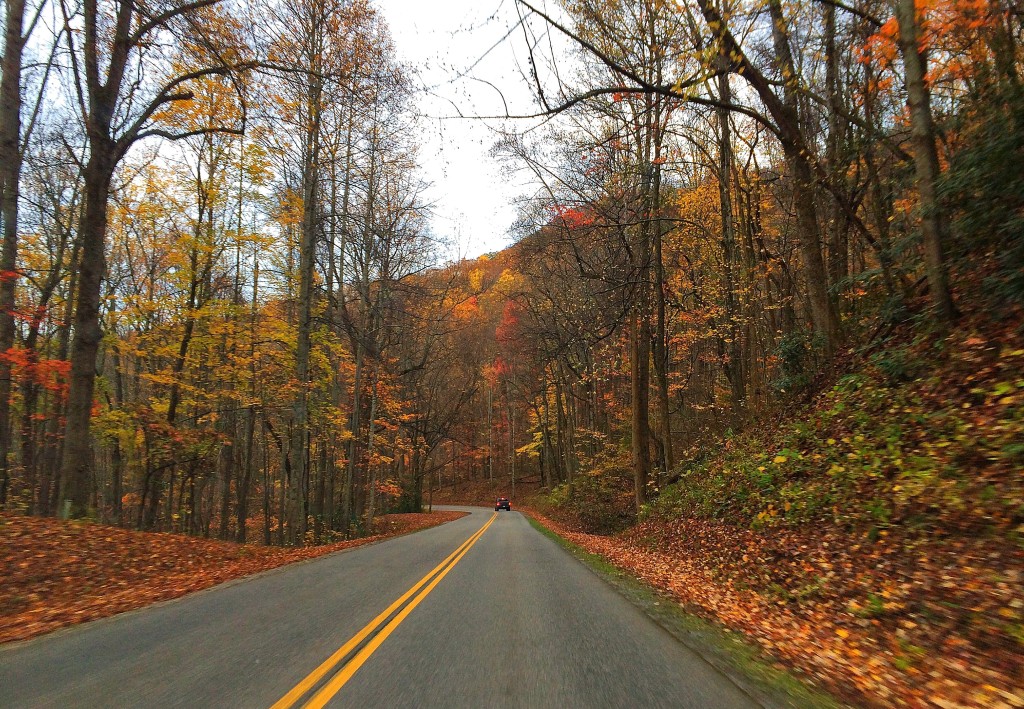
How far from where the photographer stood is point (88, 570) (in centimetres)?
781

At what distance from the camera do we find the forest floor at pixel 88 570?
20.4ft

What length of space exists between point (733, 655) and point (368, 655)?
3147 mm

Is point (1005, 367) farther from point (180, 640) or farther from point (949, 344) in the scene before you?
point (180, 640)

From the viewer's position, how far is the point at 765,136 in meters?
18.8

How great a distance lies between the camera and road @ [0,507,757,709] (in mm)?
3637

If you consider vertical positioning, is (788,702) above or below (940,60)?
below

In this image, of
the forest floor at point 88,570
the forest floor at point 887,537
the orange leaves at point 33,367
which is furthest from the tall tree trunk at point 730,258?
the orange leaves at point 33,367

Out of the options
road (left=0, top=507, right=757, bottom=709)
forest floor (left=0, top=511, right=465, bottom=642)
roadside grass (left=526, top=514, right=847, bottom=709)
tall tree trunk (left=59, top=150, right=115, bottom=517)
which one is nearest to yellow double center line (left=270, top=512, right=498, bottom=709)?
road (left=0, top=507, right=757, bottom=709)

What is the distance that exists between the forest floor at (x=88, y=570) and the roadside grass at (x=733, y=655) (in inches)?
246

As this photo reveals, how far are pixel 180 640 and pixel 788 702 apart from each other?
16.6ft

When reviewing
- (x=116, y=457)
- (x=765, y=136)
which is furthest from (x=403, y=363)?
(x=765, y=136)

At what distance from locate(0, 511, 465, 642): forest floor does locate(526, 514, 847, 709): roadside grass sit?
246 inches

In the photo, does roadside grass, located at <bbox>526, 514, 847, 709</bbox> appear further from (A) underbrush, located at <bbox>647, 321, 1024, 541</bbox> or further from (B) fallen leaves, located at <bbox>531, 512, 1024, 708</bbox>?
(A) underbrush, located at <bbox>647, 321, 1024, 541</bbox>

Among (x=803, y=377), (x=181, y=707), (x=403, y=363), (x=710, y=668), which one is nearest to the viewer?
(x=181, y=707)
